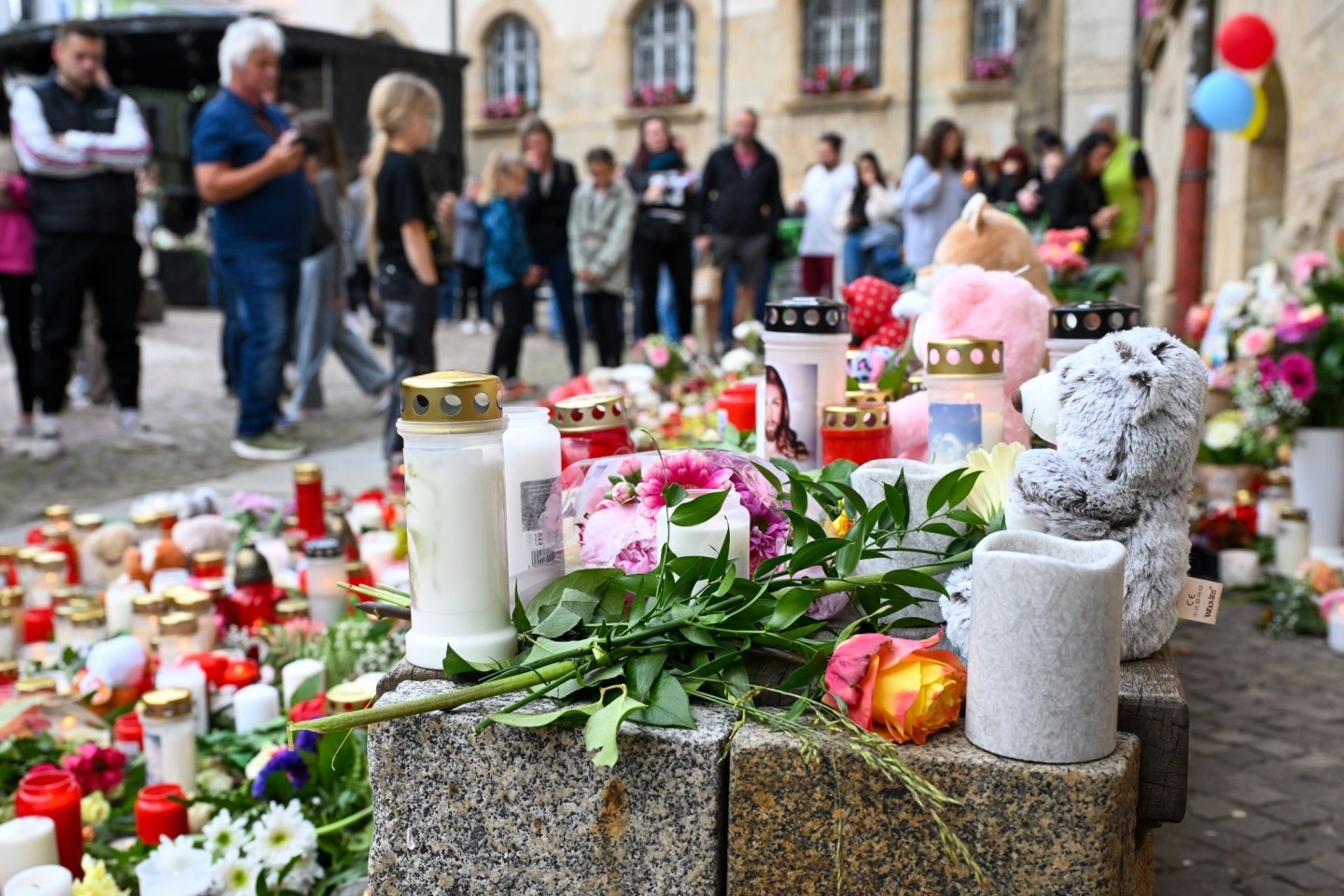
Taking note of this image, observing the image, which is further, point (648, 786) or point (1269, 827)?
point (1269, 827)

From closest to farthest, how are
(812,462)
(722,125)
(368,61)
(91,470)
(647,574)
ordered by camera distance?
(647,574)
(812,462)
(91,470)
(368,61)
(722,125)

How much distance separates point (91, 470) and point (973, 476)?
210 inches

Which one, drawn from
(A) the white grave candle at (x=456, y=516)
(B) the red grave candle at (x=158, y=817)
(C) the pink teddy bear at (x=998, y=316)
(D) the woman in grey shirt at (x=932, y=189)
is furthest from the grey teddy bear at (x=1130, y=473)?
(D) the woman in grey shirt at (x=932, y=189)

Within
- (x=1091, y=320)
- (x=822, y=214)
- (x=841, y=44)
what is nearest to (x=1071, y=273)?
(x=1091, y=320)

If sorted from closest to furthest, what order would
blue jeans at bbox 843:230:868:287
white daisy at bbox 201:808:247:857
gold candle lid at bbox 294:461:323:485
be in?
1. white daisy at bbox 201:808:247:857
2. gold candle lid at bbox 294:461:323:485
3. blue jeans at bbox 843:230:868:287

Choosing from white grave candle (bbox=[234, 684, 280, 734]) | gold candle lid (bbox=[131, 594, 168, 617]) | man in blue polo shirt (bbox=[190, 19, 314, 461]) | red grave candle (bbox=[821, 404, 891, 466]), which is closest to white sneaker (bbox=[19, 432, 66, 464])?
man in blue polo shirt (bbox=[190, 19, 314, 461])

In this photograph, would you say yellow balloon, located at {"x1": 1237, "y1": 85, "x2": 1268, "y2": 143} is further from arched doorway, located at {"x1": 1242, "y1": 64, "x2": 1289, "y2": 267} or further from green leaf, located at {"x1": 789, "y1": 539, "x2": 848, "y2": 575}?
green leaf, located at {"x1": 789, "y1": 539, "x2": 848, "y2": 575}

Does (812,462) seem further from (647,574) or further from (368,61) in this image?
(368,61)

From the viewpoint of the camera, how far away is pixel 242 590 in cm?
314

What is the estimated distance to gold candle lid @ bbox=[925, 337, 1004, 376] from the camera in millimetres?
1797

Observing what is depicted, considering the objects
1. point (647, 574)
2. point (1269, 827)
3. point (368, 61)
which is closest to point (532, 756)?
point (647, 574)

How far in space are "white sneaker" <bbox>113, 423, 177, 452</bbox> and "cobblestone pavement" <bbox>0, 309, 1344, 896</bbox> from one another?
0.08 meters

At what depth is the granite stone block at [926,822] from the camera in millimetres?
1199

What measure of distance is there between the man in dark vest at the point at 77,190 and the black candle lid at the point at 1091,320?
15.5ft
